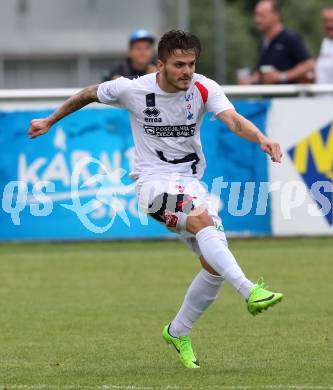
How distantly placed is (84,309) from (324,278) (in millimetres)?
2875

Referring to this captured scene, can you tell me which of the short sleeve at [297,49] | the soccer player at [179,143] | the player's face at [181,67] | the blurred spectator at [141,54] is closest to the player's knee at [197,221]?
the soccer player at [179,143]

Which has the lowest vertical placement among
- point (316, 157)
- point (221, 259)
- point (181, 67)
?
point (316, 157)

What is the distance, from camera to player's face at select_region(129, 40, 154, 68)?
15750 mm

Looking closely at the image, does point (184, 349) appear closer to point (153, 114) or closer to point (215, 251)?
point (215, 251)

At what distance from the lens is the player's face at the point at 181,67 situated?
26.9 feet

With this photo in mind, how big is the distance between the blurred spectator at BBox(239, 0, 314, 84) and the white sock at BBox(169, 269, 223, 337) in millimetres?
8550

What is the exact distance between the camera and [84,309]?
10992 mm

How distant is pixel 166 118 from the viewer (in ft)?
27.7

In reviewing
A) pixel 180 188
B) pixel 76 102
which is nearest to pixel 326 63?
pixel 76 102

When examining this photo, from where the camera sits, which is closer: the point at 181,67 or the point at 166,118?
the point at 181,67

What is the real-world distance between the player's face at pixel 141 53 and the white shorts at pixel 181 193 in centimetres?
737

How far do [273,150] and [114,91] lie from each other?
140 centimetres

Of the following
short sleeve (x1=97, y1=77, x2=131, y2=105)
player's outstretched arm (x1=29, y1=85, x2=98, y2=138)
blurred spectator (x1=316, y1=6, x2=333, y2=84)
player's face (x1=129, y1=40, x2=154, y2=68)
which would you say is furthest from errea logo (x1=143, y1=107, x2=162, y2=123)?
blurred spectator (x1=316, y1=6, x2=333, y2=84)

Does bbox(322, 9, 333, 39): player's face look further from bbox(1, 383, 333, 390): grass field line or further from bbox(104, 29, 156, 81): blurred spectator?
bbox(1, 383, 333, 390): grass field line
